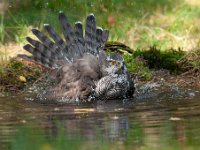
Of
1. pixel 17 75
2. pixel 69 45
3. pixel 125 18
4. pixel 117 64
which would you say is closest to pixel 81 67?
pixel 117 64

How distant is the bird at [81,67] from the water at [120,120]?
10.5 inches

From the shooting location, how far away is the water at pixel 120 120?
7.21 meters

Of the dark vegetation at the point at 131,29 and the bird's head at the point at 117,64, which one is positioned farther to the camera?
the dark vegetation at the point at 131,29

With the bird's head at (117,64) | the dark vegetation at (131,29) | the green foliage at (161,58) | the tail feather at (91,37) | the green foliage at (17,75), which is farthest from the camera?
the green foliage at (161,58)

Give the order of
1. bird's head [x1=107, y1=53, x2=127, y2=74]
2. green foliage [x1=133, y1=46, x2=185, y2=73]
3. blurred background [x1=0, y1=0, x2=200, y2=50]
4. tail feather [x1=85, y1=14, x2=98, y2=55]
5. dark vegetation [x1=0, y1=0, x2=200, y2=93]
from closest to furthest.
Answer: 1. bird's head [x1=107, y1=53, x2=127, y2=74]
2. tail feather [x1=85, y1=14, x2=98, y2=55]
3. dark vegetation [x1=0, y1=0, x2=200, y2=93]
4. green foliage [x1=133, y1=46, x2=185, y2=73]
5. blurred background [x1=0, y1=0, x2=200, y2=50]

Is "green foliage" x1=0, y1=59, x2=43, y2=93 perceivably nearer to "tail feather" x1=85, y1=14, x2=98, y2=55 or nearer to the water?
the water

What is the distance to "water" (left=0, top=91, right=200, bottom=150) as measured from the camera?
7211 millimetres

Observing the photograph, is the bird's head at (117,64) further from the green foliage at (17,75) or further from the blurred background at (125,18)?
the blurred background at (125,18)

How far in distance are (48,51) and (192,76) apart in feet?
6.68

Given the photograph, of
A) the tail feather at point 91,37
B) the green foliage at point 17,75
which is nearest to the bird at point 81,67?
the tail feather at point 91,37

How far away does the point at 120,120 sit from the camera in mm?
8461

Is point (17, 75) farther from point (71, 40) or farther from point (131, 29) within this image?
point (131, 29)

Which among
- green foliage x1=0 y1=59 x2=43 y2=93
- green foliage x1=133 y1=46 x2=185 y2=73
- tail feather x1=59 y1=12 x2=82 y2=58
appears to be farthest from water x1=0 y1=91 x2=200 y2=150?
green foliage x1=133 y1=46 x2=185 y2=73

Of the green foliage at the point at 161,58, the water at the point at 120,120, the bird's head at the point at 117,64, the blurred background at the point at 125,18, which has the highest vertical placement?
the blurred background at the point at 125,18
